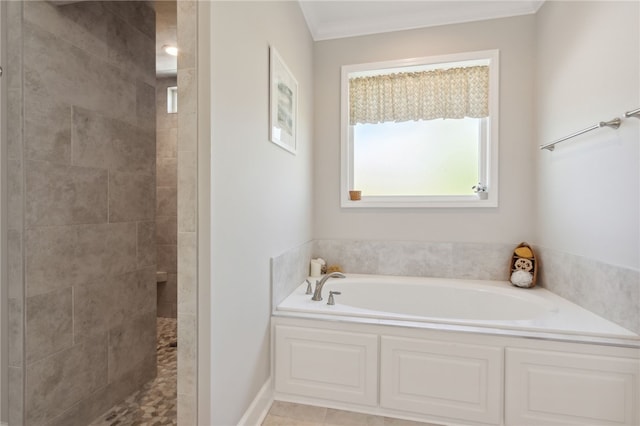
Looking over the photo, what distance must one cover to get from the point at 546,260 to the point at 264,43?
2.39 m

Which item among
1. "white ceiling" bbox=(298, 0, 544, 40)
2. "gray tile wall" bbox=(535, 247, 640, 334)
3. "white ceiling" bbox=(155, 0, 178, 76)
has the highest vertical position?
"white ceiling" bbox=(298, 0, 544, 40)

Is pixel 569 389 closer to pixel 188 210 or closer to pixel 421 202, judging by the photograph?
pixel 421 202

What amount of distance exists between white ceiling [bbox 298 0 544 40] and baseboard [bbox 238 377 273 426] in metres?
2.66

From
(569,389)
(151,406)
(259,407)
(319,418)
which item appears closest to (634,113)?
(569,389)

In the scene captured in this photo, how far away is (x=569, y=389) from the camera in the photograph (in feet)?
4.95

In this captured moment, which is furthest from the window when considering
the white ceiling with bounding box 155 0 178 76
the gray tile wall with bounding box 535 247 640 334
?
the white ceiling with bounding box 155 0 178 76

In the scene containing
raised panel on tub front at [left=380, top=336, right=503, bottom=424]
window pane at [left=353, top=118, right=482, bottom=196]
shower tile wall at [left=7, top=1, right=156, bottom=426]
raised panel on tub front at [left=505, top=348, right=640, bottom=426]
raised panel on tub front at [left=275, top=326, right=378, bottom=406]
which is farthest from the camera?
window pane at [left=353, top=118, right=482, bottom=196]

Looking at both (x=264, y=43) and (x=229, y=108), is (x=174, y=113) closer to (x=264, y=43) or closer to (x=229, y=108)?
(x=264, y=43)

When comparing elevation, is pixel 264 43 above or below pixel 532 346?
above

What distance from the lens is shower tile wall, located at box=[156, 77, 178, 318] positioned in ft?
10.9

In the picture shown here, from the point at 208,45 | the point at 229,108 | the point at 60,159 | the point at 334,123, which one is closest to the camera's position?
the point at 208,45

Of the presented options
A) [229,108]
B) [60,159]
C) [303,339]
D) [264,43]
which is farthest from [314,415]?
[264,43]

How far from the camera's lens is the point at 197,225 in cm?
120

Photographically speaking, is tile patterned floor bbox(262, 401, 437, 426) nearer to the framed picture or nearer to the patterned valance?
the framed picture
